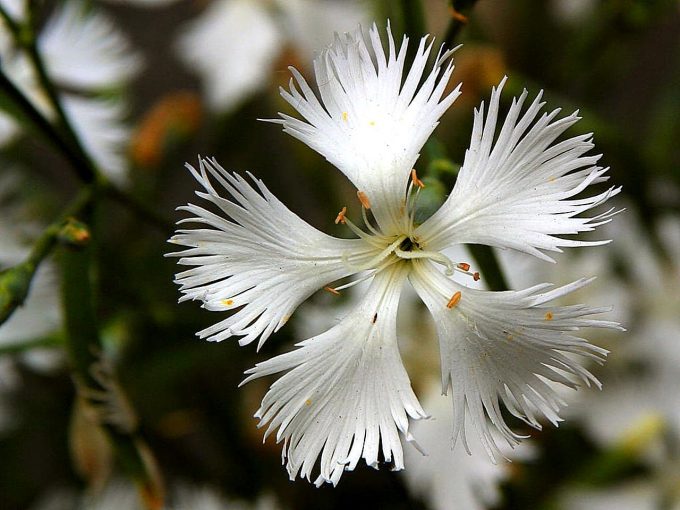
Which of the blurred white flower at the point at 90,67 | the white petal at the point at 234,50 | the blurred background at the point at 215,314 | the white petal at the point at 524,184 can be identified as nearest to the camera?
the white petal at the point at 524,184

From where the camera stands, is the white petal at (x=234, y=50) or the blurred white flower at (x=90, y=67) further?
the white petal at (x=234, y=50)

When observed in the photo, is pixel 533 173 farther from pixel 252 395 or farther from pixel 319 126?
pixel 252 395

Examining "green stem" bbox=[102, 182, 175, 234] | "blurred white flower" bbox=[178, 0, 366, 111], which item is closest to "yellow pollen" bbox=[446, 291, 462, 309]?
"green stem" bbox=[102, 182, 175, 234]

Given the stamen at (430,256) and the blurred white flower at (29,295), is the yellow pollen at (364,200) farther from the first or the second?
the blurred white flower at (29,295)

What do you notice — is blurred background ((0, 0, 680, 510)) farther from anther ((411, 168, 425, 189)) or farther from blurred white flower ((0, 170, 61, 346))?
anther ((411, 168, 425, 189))

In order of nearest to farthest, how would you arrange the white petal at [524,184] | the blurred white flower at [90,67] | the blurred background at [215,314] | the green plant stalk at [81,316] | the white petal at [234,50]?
the white petal at [524,184], the green plant stalk at [81,316], the blurred background at [215,314], the blurred white flower at [90,67], the white petal at [234,50]

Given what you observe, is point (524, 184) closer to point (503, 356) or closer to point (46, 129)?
point (503, 356)

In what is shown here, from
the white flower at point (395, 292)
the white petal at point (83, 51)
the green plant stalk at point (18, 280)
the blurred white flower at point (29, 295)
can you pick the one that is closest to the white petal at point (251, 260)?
the white flower at point (395, 292)
